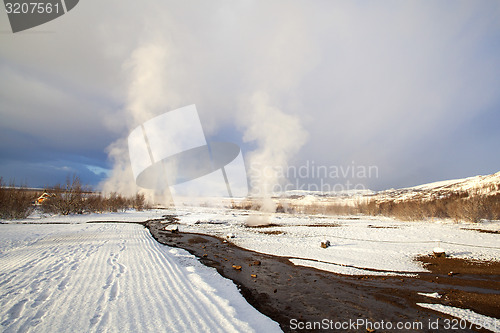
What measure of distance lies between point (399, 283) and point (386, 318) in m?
4.21

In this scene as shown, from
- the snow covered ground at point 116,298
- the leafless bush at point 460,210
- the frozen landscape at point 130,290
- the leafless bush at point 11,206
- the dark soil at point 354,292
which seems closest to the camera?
the snow covered ground at point 116,298

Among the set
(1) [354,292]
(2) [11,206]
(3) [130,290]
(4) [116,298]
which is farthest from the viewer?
(2) [11,206]

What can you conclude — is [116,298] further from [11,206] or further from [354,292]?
[11,206]

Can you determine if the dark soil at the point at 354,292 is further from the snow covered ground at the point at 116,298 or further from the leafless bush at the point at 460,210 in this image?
the leafless bush at the point at 460,210

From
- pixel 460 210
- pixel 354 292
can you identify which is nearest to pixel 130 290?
pixel 354 292

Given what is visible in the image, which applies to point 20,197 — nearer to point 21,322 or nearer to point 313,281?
point 21,322

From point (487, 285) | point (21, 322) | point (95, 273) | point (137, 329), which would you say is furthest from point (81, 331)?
point (487, 285)

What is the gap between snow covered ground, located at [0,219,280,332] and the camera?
526 centimetres

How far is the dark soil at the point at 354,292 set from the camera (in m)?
6.98

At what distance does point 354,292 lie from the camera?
29.4 feet

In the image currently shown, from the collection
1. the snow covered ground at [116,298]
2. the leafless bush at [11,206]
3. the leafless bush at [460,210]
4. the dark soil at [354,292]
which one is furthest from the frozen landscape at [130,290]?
the leafless bush at [460,210]

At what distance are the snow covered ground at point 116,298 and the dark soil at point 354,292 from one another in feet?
3.74

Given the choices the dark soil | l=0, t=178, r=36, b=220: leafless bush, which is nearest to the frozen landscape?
the dark soil

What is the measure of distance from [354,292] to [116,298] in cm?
868
